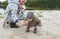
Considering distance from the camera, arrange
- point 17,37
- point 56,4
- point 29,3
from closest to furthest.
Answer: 1. point 17,37
2. point 56,4
3. point 29,3

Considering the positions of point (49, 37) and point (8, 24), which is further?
point (8, 24)

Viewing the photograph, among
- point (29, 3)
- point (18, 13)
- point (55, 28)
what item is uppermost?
point (18, 13)

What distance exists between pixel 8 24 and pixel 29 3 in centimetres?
1325

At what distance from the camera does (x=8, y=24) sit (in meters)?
7.48

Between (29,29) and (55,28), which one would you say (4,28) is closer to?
(29,29)

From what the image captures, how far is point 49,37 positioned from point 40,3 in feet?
47.2

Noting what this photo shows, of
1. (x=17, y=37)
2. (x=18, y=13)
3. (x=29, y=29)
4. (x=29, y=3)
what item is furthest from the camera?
(x=29, y=3)

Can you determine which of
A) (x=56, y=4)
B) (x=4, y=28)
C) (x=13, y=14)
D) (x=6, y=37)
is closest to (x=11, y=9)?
(x=13, y=14)

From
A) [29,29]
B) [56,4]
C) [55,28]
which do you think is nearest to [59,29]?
[55,28]

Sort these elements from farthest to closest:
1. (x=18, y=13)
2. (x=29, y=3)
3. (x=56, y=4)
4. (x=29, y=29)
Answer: (x=29, y=3), (x=56, y=4), (x=18, y=13), (x=29, y=29)

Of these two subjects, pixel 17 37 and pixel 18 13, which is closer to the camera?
pixel 17 37

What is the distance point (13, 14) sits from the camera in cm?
A: 705

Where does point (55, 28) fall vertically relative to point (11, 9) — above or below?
below

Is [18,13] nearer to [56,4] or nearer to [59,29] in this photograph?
[59,29]
